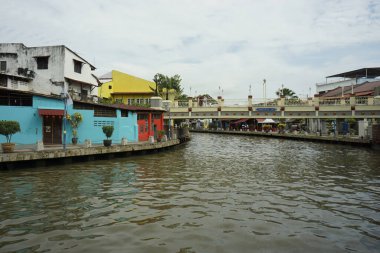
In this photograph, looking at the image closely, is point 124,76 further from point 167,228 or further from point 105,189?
point 167,228

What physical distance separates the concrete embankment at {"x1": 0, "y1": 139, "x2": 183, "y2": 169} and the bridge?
2479 cm

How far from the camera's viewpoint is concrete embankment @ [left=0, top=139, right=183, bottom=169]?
1884cm

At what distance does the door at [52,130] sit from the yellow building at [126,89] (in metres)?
29.9

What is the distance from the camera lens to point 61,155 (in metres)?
20.9

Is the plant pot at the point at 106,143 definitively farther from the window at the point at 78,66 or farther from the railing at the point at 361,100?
the railing at the point at 361,100

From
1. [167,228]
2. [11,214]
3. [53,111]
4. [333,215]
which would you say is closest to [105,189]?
[11,214]

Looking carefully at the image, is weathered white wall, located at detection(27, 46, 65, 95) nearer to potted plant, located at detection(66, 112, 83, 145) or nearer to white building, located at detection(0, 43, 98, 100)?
white building, located at detection(0, 43, 98, 100)

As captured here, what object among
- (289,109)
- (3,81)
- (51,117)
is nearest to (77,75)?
(3,81)

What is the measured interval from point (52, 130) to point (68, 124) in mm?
1353

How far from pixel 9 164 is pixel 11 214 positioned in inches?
401

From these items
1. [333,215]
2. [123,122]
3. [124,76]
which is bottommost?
[333,215]

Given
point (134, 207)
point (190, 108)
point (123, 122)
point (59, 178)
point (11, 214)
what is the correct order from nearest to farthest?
point (11, 214) < point (134, 207) < point (59, 178) < point (123, 122) < point (190, 108)

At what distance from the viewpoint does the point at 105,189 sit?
543 inches

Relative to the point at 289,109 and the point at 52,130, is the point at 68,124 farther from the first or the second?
the point at 289,109
